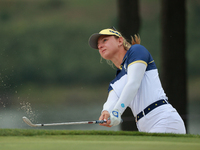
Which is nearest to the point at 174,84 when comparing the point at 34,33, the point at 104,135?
the point at 104,135

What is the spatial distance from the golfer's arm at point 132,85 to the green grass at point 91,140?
0.17m

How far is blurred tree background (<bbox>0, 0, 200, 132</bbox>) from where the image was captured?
18.8 ft

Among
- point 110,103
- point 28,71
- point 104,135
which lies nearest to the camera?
point 104,135

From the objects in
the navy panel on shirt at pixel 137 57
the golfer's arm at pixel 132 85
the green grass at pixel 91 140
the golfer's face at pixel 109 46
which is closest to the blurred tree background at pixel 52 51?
the golfer's face at pixel 109 46

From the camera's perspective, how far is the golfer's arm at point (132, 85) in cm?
187

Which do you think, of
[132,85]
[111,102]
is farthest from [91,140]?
[111,102]

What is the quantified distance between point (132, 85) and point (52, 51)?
14.7 ft

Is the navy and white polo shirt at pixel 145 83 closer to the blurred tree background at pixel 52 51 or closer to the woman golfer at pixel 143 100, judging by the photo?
the woman golfer at pixel 143 100

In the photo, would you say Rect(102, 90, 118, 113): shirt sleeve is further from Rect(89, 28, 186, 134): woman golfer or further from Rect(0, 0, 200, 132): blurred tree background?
Rect(0, 0, 200, 132): blurred tree background

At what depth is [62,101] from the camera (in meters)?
6.31

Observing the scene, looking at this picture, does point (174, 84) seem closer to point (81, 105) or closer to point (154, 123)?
point (154, 123)

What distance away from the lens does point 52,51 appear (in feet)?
20.4

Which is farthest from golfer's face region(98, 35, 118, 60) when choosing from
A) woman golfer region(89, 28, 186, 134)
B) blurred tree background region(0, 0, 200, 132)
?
blurred tree background region(0, 0, 200, 132)

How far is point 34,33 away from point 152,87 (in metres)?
4.76
